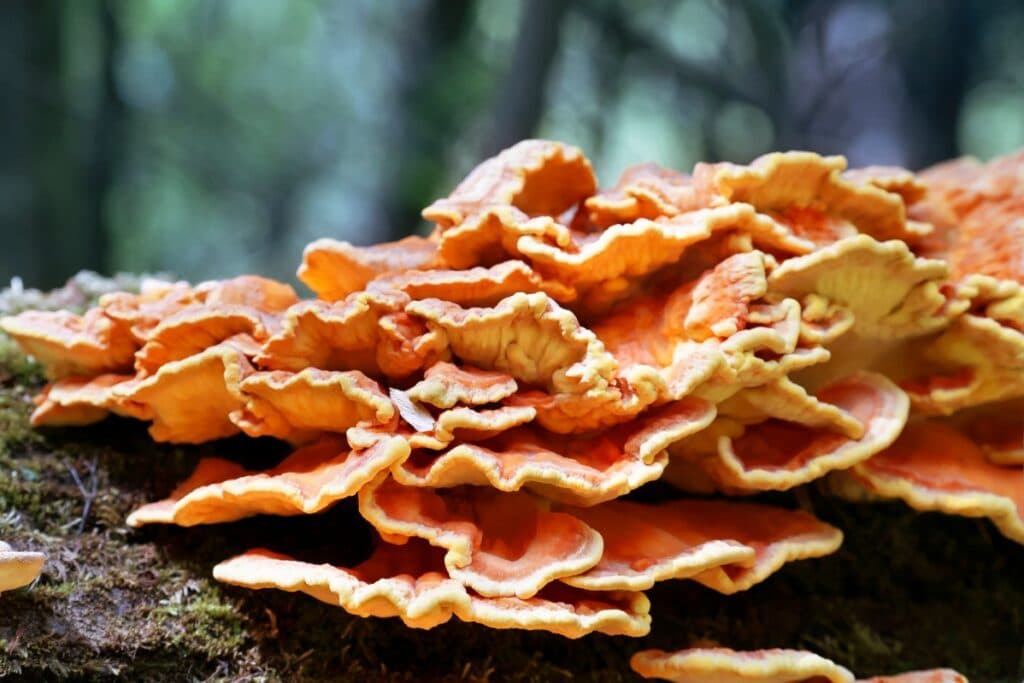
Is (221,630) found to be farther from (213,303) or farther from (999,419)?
(999,419)

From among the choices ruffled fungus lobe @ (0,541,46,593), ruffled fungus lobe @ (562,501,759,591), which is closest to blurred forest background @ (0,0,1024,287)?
ruffled fungus lobe @ (562,501,759,591)

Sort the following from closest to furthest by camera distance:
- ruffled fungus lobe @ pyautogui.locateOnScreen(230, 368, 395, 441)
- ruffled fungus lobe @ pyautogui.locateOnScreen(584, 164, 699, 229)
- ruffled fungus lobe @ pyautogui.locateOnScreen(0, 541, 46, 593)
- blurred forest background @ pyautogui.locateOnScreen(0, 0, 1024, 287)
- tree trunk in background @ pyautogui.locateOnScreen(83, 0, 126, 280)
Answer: ruffled fungus lobe @ pyautogui.locateOnScreen(0, 541, 46, 593) < ruffled fungus lobe @ pyautogui.locateOnScreen(230, 368, 395, 441) < ruffled fungus lobe @ pyautogui.locateOnScreen(584, 164, 699, 229) < blurred forest background @ pyautogui.locateOnScreen(0, 0, 1024, 287) < tree trunk in background @ pyautogui.locateOnScreen(83, 0, 126, 280)

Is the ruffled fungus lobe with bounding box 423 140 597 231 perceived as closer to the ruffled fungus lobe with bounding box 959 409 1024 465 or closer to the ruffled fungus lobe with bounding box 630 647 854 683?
the ruffled fungus lobe with bounding box 630 647 854 683

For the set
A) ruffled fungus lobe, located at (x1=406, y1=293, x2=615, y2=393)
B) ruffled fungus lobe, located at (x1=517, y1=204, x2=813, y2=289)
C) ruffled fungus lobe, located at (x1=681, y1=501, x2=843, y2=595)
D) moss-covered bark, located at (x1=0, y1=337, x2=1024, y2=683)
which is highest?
ruffled fungus lobe, located at (x1=517, y1=204, x2=813, y2=289)

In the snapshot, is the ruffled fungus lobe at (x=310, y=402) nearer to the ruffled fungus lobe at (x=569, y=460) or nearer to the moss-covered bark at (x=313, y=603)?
the ruffled fungus lobe at (x=569, y=460)

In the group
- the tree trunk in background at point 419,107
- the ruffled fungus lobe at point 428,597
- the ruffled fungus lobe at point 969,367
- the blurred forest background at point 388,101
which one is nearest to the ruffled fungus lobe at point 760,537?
the ruffled fungus lobe at point 428,597

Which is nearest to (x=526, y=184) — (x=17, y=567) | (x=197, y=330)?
(x=197, y=330)

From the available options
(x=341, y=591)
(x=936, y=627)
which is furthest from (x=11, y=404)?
(x=936, y=627)

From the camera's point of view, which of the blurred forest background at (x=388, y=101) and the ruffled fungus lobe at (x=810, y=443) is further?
the blurred forest background at (x=388, y=101)
